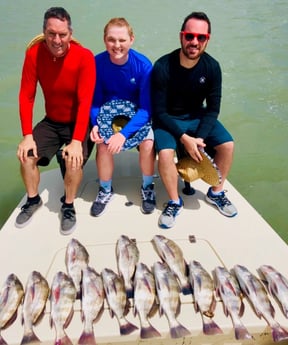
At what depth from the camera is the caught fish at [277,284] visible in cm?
246

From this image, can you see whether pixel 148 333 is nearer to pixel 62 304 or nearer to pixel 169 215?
pixel 62 304

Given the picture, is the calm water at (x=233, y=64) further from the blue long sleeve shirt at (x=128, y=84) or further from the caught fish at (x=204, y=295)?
the blue long sleeve shirt at (x=128, y=84)

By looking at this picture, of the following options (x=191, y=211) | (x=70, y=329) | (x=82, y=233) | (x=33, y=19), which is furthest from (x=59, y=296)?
(x=33, y=19)

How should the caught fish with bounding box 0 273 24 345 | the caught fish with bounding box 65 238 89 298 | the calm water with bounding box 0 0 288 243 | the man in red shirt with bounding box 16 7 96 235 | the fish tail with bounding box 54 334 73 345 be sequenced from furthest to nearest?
1. the calm water with bounding box 0 0 288 243
2. the man in red shirt with bounding box 16 7 96 235
3. the caught fish with bounding box 65 238 89 298
4. the caught fish with bounding box 0 273 24 345
5. the fish tail with bounding box 54 334 73 345

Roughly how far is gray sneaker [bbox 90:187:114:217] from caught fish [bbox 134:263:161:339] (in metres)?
0.83

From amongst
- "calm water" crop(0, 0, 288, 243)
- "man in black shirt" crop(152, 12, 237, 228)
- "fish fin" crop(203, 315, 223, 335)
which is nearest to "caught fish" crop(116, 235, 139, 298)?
"man in black shirt" crop(152, 12, 237, 228)

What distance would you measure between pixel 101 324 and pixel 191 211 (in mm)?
1470

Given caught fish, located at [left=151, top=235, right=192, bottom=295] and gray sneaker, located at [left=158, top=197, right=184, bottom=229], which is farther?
gray sneaker, located at [left=158, top=197, right=184, bottom=229]

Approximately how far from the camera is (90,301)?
2.46 metres

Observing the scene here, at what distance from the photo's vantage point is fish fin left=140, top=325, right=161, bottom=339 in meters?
2.24

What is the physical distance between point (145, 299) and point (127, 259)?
41 cm

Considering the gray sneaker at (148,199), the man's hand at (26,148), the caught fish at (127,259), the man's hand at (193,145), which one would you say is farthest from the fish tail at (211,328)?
the man's hand at (26,148)

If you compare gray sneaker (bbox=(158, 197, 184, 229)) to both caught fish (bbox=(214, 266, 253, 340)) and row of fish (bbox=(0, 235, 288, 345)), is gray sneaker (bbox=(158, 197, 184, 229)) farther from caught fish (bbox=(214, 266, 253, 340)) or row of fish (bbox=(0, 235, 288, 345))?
caught fish (bbox=(214, 266, 253, 340))

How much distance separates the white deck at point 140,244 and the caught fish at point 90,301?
45 mm
